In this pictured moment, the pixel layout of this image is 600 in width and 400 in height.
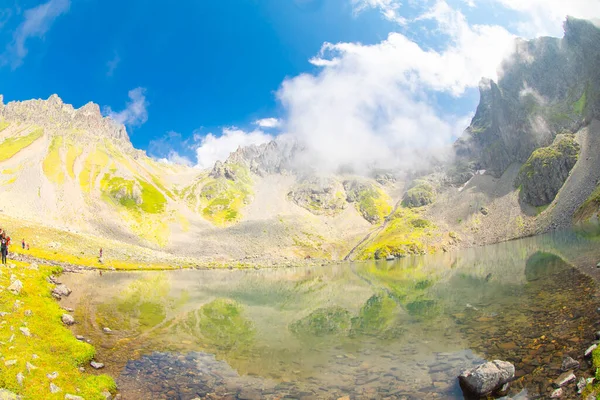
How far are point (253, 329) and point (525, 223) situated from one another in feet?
675

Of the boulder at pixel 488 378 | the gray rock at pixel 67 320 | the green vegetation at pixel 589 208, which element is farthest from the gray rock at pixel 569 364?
the green vegetation at pixel 589 208

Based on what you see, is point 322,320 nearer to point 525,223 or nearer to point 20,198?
point 525,223

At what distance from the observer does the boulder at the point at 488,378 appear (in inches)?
595

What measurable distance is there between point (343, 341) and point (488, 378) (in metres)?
13.1

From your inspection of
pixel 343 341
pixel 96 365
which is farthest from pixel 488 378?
pixel 96 365

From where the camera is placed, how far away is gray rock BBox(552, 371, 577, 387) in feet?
46.1

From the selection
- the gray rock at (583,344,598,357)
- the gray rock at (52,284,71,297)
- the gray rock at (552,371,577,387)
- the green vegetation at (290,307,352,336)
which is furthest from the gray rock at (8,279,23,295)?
the gray rock at (583,344,598,357)

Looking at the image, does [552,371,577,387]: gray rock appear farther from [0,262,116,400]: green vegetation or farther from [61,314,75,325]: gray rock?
[61,314,75,325]: gray rock

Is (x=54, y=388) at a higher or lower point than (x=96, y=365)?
lower

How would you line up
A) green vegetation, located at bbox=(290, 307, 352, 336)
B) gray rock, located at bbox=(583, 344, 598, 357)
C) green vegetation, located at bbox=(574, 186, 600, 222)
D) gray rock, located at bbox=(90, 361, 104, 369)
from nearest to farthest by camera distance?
gray rock, located at bbox=(583, 344, 598, 357), gray rock, located at bbox=(90, 361, 104, 369), green vegetation, located at bbox=(290, 307, 352, 336), green vegetation, located at bbox=(574, 186, 600, 222)

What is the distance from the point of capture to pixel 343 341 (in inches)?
1051

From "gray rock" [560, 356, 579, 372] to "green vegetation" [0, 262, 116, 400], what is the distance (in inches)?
852

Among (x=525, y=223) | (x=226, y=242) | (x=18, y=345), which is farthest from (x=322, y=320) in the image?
(x=525, y=223)

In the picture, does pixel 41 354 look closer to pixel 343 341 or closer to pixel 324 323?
pixel 343 341
